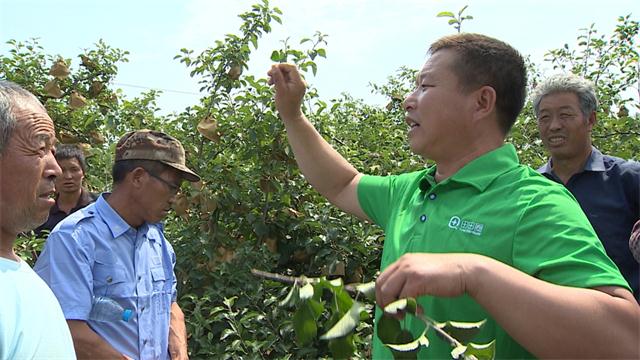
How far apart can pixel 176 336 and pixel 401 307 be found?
1.88m

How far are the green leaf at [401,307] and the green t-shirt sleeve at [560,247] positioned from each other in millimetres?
304

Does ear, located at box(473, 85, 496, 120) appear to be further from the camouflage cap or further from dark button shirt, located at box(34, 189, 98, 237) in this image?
dark button shirt, located at box(34, 189, 98, 237)

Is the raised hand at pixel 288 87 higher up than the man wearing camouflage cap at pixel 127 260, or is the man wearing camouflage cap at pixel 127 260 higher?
the raised hand at pixel 288 87

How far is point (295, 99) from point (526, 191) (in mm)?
989

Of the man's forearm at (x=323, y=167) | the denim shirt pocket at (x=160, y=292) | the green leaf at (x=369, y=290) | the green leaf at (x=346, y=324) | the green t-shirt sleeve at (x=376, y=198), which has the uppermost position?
the man's forearm at (x=323, y=167)

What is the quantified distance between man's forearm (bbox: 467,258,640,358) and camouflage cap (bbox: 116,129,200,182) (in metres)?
1.92

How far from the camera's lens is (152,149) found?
2.89 metres

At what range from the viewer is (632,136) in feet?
15.7

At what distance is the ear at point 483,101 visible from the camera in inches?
68.9

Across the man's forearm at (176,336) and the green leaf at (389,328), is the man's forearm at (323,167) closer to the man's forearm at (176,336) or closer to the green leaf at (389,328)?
the green leaf at (389,328)

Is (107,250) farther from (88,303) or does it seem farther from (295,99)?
(295,99)

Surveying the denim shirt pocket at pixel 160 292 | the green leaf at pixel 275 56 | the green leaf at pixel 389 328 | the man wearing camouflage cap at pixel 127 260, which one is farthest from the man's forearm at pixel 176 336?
the green leaf at pixel 389 328

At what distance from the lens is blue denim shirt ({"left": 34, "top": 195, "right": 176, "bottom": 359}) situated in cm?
238

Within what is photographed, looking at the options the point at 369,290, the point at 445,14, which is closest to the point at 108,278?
the point at 369,290
